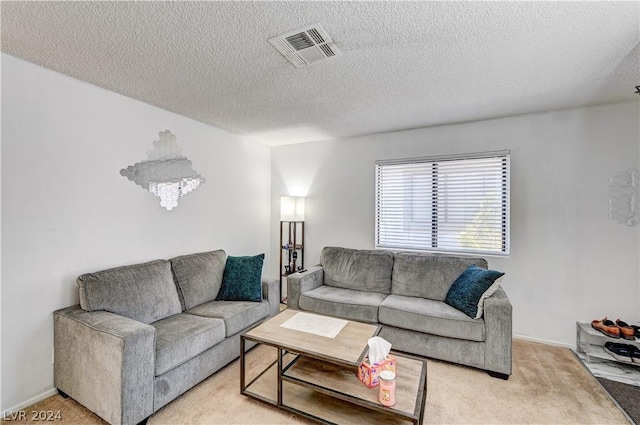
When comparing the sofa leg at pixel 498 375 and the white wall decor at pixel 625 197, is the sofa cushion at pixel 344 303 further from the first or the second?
the white wall decor at pixel 625 197

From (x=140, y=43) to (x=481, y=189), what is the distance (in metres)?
3.38

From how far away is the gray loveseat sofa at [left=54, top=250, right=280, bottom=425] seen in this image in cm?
170

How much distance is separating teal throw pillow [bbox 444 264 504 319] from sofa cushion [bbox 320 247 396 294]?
0.73m

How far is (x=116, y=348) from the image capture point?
1.67 m

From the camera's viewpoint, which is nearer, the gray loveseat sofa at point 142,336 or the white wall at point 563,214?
the gray loveseat sofa at point 142,336

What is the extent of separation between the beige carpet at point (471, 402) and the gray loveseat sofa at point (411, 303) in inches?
7.7

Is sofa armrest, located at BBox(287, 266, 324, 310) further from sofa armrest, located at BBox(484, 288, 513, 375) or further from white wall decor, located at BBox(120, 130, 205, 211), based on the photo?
sofa armrest, located at BBox(484, 288, 513, 375)

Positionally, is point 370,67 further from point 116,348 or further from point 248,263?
point 116,348

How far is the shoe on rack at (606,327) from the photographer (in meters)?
2.41

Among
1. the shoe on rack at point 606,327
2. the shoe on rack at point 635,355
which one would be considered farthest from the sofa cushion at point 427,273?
the shoe on rack at point 635,355

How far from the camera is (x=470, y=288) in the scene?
2.54 meters

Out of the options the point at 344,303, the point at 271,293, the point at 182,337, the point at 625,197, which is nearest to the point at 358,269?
the point at 344,303

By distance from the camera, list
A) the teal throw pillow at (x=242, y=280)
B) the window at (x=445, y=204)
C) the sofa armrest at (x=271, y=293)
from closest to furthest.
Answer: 1. the teal throw pillow at (x=242, y=280)
2. the sofa armrest at (x=271, y=293)
3. the window at (x=445, y=204)

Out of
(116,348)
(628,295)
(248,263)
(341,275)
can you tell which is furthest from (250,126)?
(628,295)
